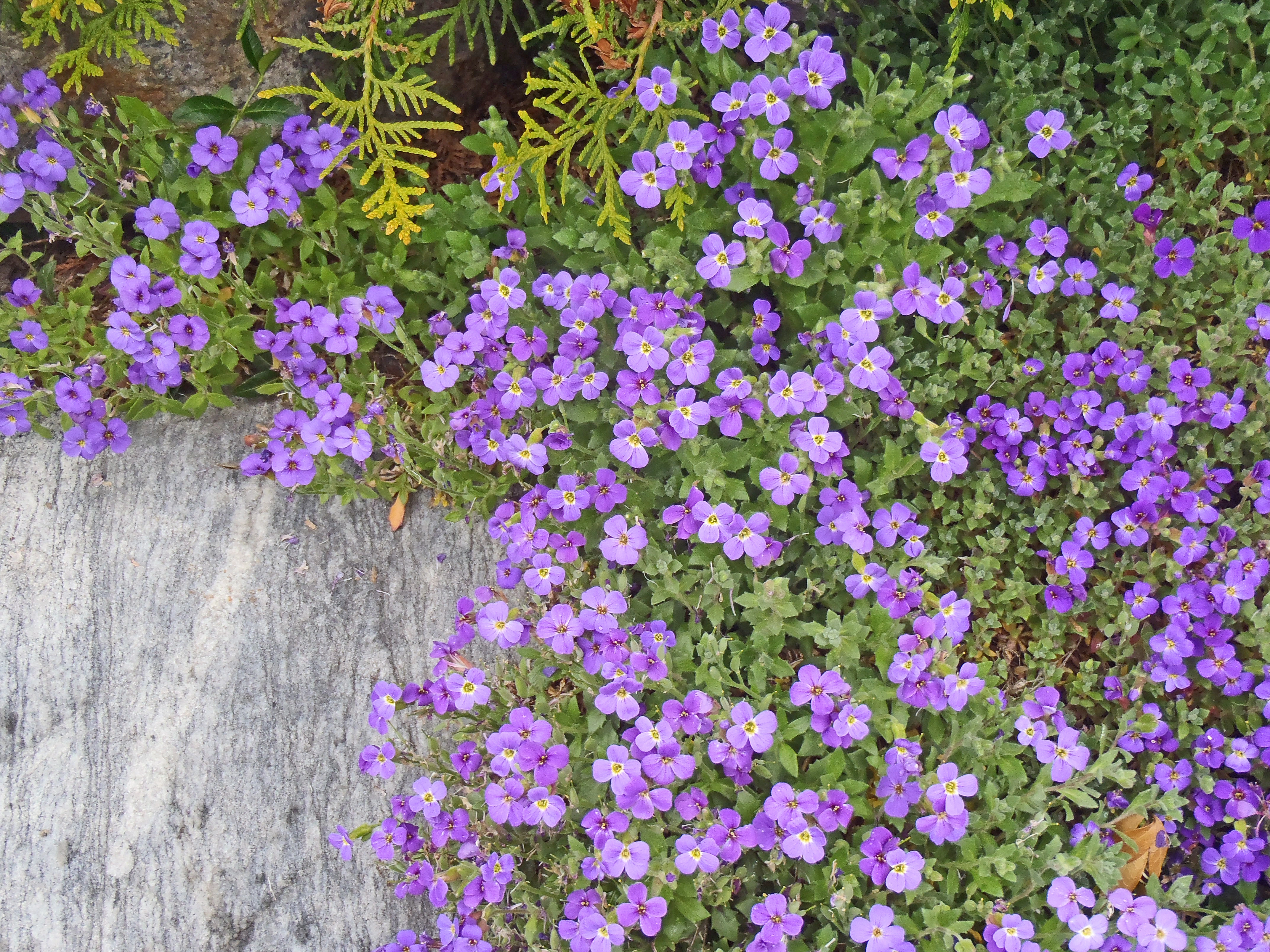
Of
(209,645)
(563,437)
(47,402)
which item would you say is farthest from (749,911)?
(47,402)

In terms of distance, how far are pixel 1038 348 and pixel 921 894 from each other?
Result: 221 centimetres

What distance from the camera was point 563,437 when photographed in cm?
347

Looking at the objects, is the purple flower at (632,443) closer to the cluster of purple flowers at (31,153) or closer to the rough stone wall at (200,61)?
the rough stone wall at (200,61)

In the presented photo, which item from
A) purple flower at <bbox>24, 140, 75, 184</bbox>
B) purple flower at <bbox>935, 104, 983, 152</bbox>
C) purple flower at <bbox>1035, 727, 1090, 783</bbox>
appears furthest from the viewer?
purple flower at <bbox>24, 140, 75, 184</bbox>

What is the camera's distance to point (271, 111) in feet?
12.8

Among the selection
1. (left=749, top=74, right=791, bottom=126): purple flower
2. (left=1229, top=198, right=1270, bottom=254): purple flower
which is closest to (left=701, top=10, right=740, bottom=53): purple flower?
(left=749, top=74, right=791, bottom=126): purple flower

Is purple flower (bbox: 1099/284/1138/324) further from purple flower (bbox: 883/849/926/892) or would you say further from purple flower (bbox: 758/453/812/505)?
purple flower (bbox: 883/849/926/892)

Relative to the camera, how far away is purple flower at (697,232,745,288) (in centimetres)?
334

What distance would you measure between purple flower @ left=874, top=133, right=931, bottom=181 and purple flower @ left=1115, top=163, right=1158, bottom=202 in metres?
0.97

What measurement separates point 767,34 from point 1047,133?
115 centimetres

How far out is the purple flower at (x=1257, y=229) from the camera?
3.65 m

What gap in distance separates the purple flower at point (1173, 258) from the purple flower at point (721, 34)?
72.7 inches

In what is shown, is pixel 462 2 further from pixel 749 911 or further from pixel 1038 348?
pixel 749 911

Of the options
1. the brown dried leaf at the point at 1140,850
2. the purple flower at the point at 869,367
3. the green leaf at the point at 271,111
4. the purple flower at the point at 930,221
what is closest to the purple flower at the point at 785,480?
the purple flower at the point at 869,367
